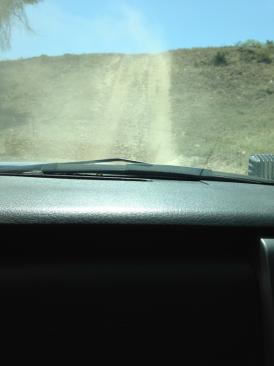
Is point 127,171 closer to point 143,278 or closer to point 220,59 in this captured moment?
point 143,278

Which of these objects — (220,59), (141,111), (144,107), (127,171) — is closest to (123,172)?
(127,171)

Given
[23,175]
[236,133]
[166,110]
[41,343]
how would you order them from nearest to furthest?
1. [41,343]
2. [23,175]
3. [236,133]
4. [166,110]

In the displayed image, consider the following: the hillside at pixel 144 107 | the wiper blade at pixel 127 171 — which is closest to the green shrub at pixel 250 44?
the hillside at pixel 144 107

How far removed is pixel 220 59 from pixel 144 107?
1362 centimetres

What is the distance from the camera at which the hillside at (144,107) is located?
26875mm

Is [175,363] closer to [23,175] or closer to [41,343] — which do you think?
[41,343]

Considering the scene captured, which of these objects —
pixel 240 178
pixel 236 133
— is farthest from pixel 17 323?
pixel 236 133

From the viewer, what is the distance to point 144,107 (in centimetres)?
3756

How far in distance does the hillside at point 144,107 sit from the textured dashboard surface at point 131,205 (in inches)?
788

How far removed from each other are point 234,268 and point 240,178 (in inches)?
48.3

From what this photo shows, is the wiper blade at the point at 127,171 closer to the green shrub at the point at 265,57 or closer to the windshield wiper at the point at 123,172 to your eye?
the windshield wiper at the point at 123,172

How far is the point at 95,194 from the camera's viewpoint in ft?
9.10

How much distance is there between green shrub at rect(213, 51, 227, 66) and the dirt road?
12.4ft

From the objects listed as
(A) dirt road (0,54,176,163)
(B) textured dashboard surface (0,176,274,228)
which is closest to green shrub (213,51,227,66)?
(A) dirt road (0,54,176,163)
